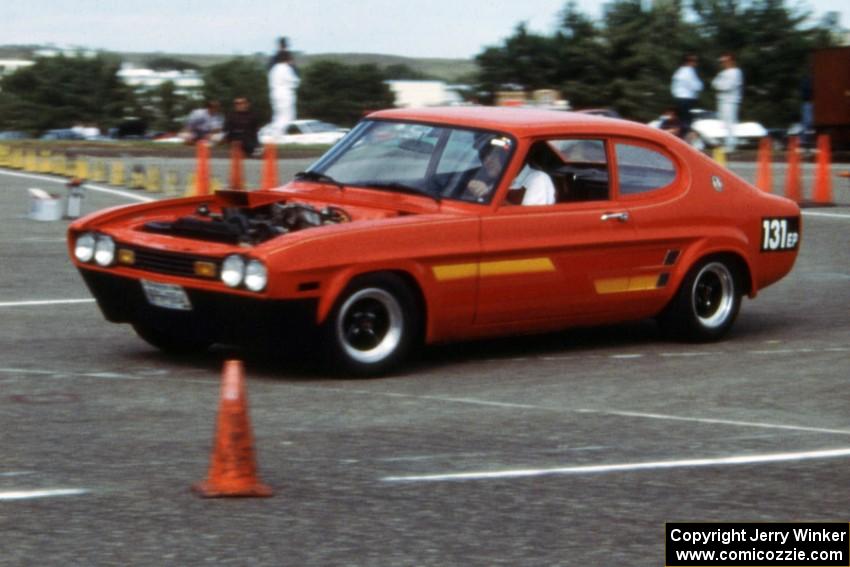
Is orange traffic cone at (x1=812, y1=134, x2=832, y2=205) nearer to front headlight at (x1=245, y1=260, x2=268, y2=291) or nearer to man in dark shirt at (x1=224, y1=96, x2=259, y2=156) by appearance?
man in dark shirt at (x1=224, y1=96, x2=259, y2=156)

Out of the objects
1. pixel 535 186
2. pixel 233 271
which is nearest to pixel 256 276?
pixel 233 271

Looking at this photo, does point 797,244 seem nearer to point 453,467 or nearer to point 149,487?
point 453,467

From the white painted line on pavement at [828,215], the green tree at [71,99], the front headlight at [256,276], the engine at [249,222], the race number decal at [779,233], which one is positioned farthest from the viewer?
the green tree at [71,99]

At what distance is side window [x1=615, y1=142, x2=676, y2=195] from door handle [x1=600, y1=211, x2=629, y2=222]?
183 mm

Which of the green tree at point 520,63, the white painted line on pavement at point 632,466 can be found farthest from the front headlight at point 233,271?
the green tree at point 520,63

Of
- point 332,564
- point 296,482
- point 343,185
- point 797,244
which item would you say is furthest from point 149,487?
point 797,244

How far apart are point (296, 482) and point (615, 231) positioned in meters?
4.05

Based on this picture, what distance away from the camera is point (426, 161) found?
991cm

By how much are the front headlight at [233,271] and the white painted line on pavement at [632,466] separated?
2293 millimetres

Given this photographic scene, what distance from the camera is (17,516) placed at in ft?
19.1

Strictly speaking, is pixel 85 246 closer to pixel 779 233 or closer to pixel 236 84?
pixel 779 233

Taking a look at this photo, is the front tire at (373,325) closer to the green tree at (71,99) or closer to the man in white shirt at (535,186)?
the man in white shirt at (535,186)

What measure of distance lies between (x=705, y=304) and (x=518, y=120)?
1740mm

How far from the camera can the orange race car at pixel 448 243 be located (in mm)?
8805
